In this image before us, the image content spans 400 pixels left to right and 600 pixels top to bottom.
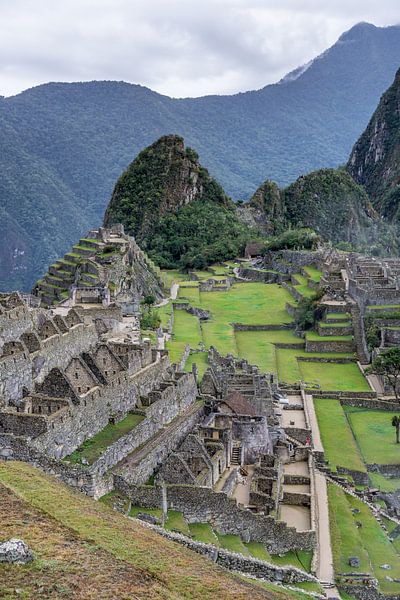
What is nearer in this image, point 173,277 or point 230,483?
point 230,483

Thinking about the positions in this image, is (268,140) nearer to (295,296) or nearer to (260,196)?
(260,196)

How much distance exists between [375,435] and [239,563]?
18.8 m

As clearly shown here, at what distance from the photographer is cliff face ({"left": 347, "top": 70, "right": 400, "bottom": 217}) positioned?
157125 mm

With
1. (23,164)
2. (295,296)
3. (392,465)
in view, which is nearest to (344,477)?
(392,465)

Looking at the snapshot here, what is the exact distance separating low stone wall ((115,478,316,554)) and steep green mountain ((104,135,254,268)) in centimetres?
6375

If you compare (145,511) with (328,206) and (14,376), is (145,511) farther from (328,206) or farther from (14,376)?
(328,206)

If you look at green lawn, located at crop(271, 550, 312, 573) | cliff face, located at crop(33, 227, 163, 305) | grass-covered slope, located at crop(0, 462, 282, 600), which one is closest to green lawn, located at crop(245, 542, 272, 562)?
green lawn, located at crop(271, 550, 312, 573)

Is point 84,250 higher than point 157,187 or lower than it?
A: lower

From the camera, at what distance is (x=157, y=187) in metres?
103

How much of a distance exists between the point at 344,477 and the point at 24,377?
13016 millimetres

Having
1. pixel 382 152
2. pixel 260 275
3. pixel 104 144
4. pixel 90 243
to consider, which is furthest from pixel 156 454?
pixel 382 152

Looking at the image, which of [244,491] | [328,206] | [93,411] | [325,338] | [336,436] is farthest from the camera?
[328,206]

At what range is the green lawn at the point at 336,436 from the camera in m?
32.6

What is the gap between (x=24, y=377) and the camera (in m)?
22.9
